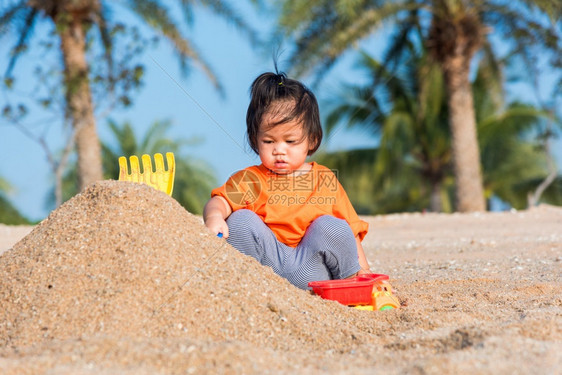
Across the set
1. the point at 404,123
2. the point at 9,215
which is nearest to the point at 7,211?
the point at 9,215

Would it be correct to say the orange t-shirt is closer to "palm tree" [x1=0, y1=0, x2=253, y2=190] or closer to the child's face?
the child's face

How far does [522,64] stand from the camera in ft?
37.7

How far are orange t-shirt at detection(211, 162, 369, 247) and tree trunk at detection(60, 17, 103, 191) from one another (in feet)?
24.7

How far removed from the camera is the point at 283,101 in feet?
9.09

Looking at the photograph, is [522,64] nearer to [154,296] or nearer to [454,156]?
[454,156]

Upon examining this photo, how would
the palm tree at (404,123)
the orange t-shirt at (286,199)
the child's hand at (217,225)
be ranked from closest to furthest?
the child's hand at (217,225) < the orange t-shirt at (286,199) < the palm tree at (404,123)

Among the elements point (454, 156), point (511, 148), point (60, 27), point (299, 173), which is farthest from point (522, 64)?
point (299, 173)

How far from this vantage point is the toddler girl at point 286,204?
106 inches

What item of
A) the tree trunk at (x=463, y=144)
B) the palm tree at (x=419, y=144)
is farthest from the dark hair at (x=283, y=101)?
the palm tree at (x=419, y=144)

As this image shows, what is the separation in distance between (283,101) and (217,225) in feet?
2.18

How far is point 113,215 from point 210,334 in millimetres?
720

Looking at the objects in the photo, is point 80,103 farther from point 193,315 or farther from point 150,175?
point 193,315

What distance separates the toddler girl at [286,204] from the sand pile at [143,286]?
0.25 meters

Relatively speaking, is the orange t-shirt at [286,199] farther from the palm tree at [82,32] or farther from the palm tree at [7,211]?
the palm tree at [7,211]
